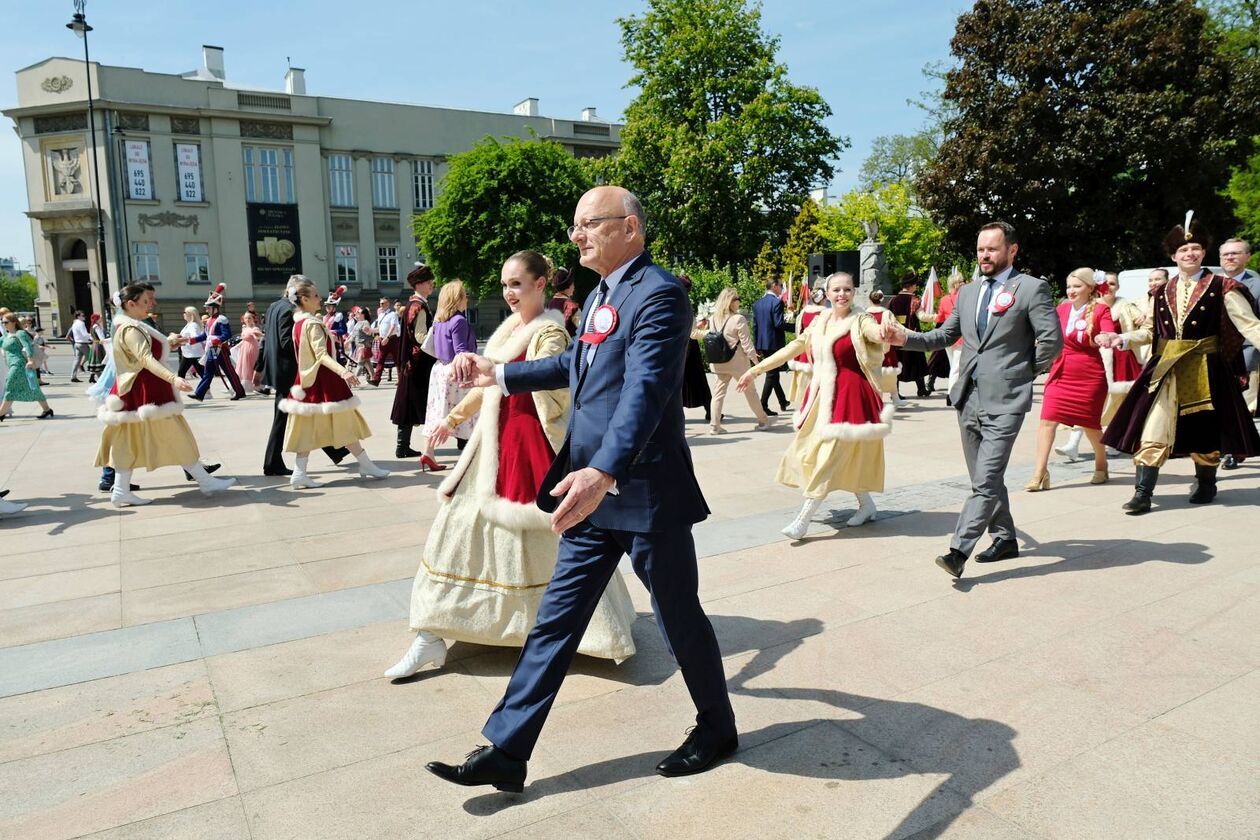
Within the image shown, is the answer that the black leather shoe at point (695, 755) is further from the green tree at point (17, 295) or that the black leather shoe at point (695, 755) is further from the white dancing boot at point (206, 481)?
the green tree at point (17, 295)

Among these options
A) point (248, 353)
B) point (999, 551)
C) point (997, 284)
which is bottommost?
point (999, 551)

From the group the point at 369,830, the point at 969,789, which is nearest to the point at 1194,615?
the point at 969,789

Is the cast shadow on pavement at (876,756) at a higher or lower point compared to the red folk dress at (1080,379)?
lower

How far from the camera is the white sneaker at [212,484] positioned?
7.58m

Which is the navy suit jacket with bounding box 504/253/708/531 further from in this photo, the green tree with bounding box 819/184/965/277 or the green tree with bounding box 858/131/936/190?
the green tree with bounding box 858/131/936/190

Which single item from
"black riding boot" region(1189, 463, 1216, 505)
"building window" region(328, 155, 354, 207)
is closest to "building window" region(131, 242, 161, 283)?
"building window" region(328, 155, 354, 207)

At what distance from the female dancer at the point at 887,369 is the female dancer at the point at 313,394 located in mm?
4812

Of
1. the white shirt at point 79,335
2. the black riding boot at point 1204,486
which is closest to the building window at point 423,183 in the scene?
the white shirt at point 79,335

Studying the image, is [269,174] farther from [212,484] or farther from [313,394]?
[212,484]

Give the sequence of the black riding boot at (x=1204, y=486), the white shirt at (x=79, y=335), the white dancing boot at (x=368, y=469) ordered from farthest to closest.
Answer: the white shirt at (x=79, y=335) < the white dancing boot at (x=368, y=469) < the black riding boot at (x=1204, y=486)

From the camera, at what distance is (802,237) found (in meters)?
36.4

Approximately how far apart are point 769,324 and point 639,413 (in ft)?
36.1

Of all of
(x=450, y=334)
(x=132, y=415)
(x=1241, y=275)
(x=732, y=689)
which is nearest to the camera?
(x=732, y=689)

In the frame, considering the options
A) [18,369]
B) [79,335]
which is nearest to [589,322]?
[18,369]
